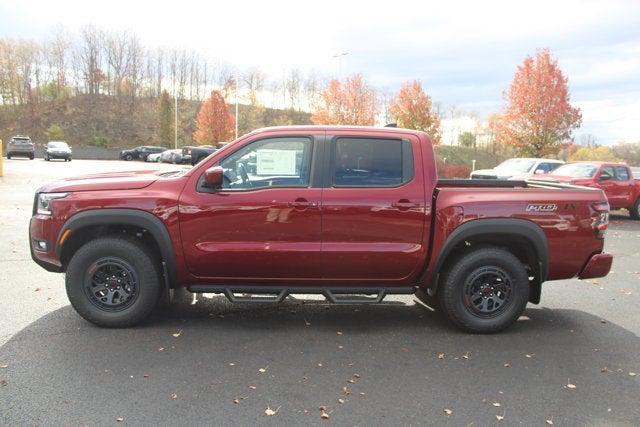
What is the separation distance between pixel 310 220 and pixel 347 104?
33.4m

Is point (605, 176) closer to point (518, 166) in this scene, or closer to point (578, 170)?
point (578, 170)

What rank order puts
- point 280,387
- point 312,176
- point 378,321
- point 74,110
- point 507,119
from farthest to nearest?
point 74,110 → point 507,119 → point 378,321 → point 312,176 → point 280,387

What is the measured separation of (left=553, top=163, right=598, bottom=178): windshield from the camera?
14429mm

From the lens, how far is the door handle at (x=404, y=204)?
4594mm

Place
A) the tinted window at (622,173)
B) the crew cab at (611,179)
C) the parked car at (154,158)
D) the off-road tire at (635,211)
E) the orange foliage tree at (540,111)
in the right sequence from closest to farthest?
the crew cab at (611,179) → the tinted window at (622,173) → the off-road tire at (635,211) → the orange foliage tree at (540,111) → the parked car at (154,158)

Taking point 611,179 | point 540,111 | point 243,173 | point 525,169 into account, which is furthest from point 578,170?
point 540,111

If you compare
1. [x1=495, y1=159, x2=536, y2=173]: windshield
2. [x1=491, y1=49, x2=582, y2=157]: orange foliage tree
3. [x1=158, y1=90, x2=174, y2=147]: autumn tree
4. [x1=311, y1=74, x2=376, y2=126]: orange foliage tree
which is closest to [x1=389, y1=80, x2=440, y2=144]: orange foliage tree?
[x1=311, y1=74, x2=376, y2=126]: orange foliage tree

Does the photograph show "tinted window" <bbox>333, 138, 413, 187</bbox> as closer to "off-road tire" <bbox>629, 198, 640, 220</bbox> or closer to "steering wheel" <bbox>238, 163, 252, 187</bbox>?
"steering wheel" <bbox>238, 163, 252, 187</bbox>

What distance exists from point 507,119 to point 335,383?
30.2 meters

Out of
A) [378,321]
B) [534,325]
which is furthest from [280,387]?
[534,325]

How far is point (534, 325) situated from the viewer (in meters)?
5.18

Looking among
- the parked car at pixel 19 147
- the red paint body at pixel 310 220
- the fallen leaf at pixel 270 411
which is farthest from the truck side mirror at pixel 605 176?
the parked car at pixel 19 147

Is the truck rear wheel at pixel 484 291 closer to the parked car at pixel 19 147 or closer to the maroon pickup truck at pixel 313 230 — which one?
the maroon pickup truck at pixel 313 230

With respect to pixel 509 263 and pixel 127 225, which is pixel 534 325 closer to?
pixel 509 263
